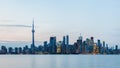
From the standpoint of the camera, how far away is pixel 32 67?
4619 inches

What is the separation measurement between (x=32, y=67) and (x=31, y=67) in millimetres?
411

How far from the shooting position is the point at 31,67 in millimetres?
117438
